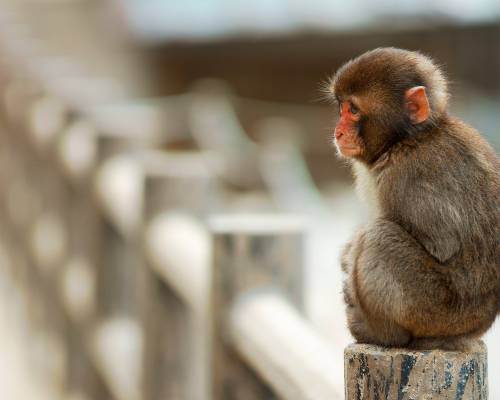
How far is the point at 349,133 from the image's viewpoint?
2.13m

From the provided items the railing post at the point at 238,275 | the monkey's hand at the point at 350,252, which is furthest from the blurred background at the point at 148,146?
the monkey's hand at the point at 350,252

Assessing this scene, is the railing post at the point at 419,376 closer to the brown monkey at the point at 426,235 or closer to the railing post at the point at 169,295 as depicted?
the brown monkey at the point at 426,235

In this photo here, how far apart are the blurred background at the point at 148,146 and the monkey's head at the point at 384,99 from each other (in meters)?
0.38

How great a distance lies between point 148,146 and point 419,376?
3618 mm

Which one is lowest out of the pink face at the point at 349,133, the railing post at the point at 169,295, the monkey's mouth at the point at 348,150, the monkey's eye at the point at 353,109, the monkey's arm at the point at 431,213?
the railing post at the point at 169,295

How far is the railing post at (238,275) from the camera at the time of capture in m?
2.71

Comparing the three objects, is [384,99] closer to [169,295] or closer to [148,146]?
[169,295]

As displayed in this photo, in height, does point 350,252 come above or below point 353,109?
below

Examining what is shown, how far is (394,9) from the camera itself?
427 inches

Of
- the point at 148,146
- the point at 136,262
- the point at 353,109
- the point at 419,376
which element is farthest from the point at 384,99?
the point at 148,146

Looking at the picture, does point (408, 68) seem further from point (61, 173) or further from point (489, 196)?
point (61, 173)

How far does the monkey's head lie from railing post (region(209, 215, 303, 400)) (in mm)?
650

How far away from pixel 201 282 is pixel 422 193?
1.22m

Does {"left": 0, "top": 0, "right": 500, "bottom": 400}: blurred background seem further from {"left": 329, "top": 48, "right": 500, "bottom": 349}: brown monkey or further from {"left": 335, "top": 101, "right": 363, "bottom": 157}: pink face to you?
{"left": 329, "top": 48, "right": 500, "bottom": 349}: brown monkey
